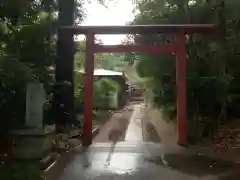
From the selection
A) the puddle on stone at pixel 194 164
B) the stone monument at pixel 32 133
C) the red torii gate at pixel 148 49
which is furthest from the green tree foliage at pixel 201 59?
the stone monument at pixel 32 133

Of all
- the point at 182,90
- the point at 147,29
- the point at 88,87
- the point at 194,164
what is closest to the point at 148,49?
the point at 147,29

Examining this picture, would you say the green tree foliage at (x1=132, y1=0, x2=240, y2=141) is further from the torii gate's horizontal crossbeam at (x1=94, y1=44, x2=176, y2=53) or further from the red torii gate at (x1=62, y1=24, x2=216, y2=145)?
the torii gate's horizontal crossbeam at (x1=94, y1=44, x2=176, y2=53)

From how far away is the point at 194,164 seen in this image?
9391 mm

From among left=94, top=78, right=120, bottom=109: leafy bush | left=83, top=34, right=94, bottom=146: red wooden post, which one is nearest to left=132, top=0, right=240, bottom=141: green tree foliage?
left=83, top=34, right=94, bottom=146: red wooden post

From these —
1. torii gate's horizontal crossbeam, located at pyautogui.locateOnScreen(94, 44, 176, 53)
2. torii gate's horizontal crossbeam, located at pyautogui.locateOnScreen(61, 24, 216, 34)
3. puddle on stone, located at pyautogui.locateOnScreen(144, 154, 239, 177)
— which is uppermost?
torii gate's horizontal crossbeam, located at pyautogui.locateOnScreen(61, 24, 216, 34)

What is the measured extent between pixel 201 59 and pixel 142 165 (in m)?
7.12

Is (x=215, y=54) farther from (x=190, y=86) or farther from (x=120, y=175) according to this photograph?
(x=120, y=175)

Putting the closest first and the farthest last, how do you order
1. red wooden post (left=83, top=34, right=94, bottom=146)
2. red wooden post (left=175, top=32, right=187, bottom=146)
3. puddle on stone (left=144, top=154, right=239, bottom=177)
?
puddle on stone (left=144, top=154, right=239, bottom=177)
red wooden post (left=175, top=32, right=187, bottom=146)
red wooden post (left=83, top=34, right=94, bottom=146)

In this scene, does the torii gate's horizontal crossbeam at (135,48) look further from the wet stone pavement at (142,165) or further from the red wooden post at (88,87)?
the wet stone pavement at (142,165)

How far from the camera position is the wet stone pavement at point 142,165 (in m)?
8.07

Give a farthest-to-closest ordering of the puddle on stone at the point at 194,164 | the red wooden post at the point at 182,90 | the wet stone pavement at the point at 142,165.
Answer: the red wooden post at the point at 182,90 < the puddle on stone at the point at 194,164 < the wet stone pavement at the point at 142,165

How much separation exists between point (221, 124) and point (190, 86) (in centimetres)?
239

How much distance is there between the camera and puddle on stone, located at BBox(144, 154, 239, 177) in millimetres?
8625

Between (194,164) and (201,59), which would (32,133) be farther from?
(201,59)
